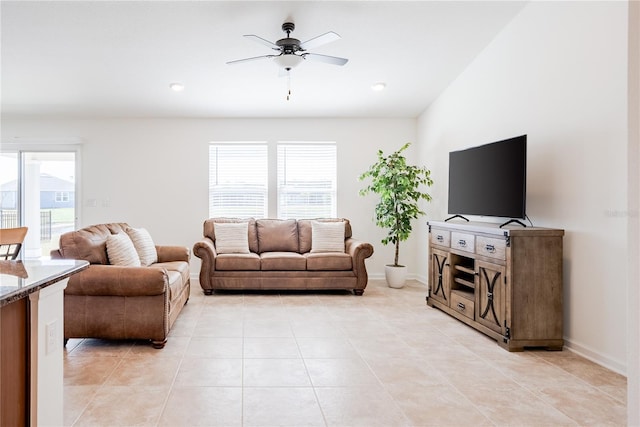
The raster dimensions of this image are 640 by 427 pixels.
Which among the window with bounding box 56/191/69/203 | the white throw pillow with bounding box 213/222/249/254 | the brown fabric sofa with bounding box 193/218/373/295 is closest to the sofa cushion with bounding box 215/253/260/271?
the brown fabric sofa with bounding box 193/218/373/295

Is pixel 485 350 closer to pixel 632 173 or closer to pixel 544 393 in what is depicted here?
pixel 544 393

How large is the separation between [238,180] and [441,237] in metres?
3.32

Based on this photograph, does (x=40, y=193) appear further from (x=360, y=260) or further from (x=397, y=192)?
(x=397, y=192)

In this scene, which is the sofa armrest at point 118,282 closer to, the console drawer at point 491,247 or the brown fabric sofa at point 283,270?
the brown fabric sofa at point 283,270

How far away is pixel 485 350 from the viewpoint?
3.09 meters

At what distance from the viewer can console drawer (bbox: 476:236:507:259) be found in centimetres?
316

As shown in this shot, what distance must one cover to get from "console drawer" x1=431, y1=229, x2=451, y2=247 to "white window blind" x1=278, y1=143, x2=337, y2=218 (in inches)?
82.1

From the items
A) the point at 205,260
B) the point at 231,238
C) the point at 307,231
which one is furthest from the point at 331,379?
the point at 307,231

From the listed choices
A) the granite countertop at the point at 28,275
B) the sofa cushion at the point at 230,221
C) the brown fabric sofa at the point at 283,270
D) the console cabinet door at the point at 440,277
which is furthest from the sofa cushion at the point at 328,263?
the granite countertop at the point at 28,275

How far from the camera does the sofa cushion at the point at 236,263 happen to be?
500cm

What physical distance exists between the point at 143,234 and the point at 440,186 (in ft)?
12.5

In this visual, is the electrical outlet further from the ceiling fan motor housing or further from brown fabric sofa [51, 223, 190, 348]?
the ceiling fan motor housing

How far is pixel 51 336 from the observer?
1441 millimetres

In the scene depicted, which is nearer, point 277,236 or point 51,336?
point 51,336
